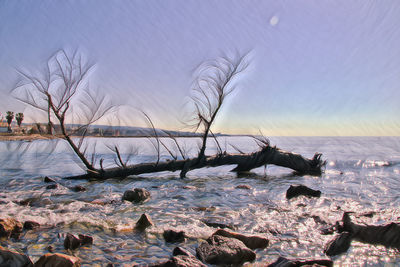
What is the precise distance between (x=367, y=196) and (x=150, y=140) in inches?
331

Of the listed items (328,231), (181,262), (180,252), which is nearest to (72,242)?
(180,252)

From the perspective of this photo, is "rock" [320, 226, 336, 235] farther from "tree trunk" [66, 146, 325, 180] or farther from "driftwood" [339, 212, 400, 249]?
"tree trunk" [66, 146, 325, 180]

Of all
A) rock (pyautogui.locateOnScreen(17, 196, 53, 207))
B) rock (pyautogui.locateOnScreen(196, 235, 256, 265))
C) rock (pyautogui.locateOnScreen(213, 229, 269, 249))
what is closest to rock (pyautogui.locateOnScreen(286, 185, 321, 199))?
rock (pyautogui.locateOnScreen(213, 229, 269, 249))

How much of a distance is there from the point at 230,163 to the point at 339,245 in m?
8.69

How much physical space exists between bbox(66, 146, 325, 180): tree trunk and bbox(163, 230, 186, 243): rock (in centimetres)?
743

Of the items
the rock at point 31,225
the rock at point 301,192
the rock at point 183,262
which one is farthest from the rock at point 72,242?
the rock at point 301,192

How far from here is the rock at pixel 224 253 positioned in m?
3.36

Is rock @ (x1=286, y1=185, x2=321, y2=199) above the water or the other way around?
above

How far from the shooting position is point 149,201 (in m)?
7.34

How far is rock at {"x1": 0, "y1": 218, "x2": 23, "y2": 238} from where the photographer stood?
4.14 m

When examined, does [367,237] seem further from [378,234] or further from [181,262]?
[181,262]

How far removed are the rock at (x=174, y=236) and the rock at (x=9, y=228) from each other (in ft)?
8.18

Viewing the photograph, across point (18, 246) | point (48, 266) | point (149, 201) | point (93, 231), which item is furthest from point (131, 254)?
point (149, 201)

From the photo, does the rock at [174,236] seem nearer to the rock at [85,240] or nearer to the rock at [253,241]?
the rock at [253,241]
